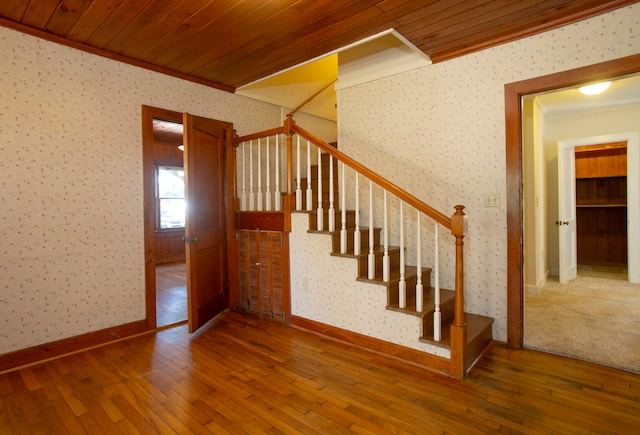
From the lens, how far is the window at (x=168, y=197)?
7320 millimetres

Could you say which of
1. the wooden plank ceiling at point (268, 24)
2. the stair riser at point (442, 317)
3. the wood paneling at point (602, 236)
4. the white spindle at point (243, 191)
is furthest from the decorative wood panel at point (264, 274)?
the wood paneling at point (602, 236)

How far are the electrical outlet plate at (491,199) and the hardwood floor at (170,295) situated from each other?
3233 millimetres

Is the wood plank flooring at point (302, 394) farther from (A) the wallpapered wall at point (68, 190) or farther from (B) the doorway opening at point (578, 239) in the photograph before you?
(B) the doorway opening at point (578, 239)

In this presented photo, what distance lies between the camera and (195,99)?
3633mm

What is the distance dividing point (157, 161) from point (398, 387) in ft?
22.3

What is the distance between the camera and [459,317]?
2279 mm

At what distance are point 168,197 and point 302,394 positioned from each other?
6454 millimetres

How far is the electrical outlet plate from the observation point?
111 inches

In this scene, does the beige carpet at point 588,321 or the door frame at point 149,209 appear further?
the door frame at point 149,209

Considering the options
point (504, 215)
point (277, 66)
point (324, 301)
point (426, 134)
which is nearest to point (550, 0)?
point (426, 134)

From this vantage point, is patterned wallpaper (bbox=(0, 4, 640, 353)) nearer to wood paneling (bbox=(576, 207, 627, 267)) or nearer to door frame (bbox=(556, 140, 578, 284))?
door frame (bbox=(556, 140, 578, 284))

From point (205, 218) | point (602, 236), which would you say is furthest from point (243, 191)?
point (602, 236)

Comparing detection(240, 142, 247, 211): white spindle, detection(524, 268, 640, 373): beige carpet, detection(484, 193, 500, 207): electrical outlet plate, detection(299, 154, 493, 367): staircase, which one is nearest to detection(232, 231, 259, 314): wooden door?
detection(240, 142, 247, 211): white spindle

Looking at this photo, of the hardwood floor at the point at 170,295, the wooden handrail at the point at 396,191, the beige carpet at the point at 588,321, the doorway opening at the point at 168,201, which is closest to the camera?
the wooden handrail at the point at 396,191
